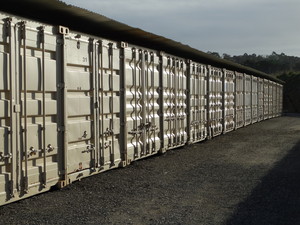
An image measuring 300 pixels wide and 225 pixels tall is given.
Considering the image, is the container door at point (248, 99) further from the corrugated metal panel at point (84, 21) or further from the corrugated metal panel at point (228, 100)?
the corrugated metal panel at point (84, 21)

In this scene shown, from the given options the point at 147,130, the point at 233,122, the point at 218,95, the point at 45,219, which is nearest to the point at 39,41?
the point at 45,219

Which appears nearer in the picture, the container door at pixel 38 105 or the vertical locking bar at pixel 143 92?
the container door at pixel 38 105

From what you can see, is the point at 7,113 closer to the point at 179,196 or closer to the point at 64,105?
the point at 64,105

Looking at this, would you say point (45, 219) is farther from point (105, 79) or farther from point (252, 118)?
point (252, 118)

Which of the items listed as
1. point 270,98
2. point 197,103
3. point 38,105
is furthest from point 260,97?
point 38,105

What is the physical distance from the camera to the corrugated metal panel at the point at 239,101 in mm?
18594

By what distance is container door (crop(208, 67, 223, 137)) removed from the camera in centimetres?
1448

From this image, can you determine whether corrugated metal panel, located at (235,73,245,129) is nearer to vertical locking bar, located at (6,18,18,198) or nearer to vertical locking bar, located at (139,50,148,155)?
vertical locking bar, located at (139,50,148,155)

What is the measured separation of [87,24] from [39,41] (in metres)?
2.86

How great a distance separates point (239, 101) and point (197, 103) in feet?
21.9

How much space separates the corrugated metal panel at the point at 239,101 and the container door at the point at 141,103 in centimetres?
930

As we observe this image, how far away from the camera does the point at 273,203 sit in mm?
5871

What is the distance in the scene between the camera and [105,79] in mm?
7680

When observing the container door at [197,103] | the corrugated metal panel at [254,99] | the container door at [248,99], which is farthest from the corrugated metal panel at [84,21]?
the corrugated metal panel at [254,99]
